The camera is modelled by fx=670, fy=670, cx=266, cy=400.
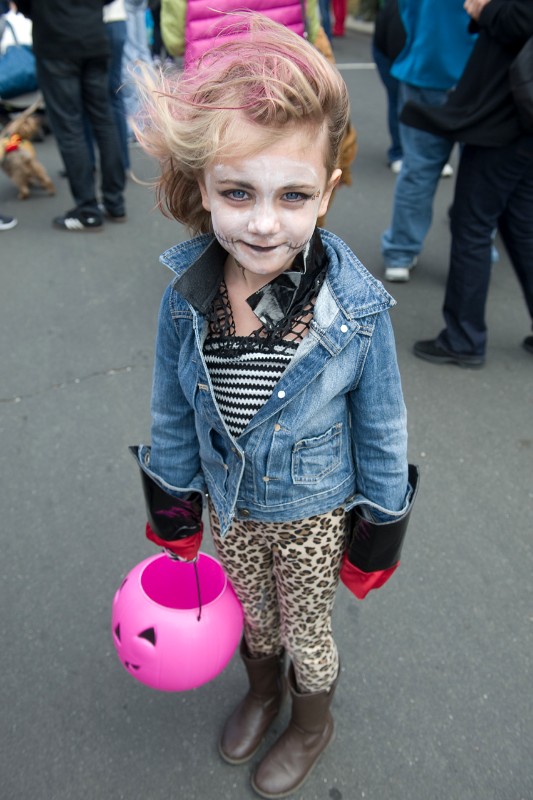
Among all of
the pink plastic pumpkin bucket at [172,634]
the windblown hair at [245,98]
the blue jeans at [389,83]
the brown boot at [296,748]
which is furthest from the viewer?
the blue jeans at [389,83]

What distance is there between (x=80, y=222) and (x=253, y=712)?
155 inches

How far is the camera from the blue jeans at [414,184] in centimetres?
352

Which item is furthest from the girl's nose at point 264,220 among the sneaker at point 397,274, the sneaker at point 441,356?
the sneaker at point 397,274

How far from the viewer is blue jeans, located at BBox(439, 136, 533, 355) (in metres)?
2.85

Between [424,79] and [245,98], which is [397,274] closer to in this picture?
[424,79]

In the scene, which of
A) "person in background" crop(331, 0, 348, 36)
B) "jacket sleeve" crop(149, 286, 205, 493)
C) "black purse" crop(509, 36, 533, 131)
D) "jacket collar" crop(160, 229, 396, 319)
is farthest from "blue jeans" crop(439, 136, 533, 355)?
"person in background" crop(331, 0, 348, 36)

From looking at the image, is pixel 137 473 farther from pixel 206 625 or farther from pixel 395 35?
pixel 395 35

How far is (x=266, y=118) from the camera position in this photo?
103 cm

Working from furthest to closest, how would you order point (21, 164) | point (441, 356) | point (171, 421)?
1. point (21, 164)
2. point (441, 356)
3. point (171, 421)

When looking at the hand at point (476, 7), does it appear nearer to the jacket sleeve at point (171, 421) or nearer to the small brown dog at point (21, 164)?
the jacket sleeve at point (171, 421)

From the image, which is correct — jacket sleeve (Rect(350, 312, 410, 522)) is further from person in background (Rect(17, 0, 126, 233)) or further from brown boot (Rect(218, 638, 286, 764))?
person in background (Rect(17, 0, 126, 233))

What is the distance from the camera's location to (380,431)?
1.31 meters

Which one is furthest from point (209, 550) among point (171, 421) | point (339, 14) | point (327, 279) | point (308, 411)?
point (339, 14)

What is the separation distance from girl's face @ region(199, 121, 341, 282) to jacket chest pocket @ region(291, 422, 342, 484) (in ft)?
1.14
